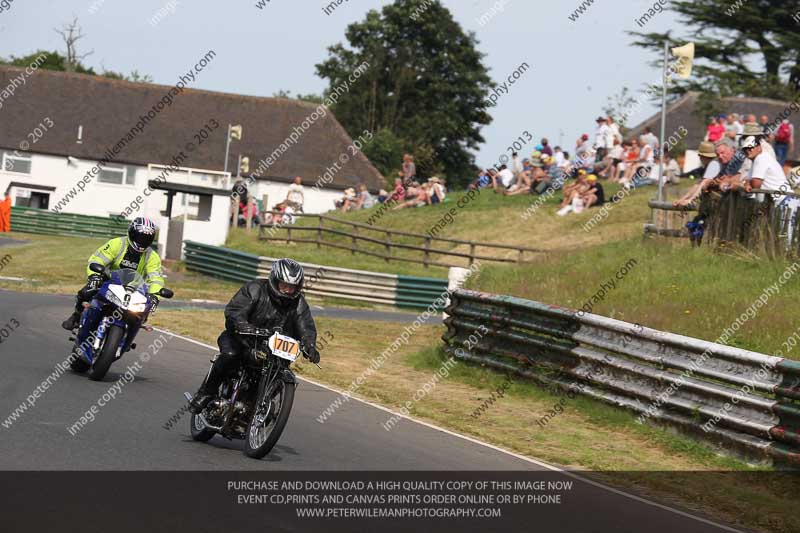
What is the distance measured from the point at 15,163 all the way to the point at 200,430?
59.7m

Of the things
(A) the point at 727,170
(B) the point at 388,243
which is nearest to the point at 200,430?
(A) the point at 727,170

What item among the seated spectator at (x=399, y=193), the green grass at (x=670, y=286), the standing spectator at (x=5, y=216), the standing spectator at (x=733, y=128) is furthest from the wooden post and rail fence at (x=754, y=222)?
the standing spectator at (x=5, y=216)

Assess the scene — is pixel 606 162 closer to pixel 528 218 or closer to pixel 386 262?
pixel 528 218

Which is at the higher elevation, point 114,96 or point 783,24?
point 783,24

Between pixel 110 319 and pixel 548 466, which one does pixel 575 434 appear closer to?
pixel 548 466

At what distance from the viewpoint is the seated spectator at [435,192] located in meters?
40.3

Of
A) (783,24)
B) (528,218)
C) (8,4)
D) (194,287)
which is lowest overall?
(194,287)

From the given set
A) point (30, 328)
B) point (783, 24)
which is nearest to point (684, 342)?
point (30, 328)

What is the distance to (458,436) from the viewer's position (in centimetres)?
1227

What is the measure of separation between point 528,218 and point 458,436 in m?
25.5

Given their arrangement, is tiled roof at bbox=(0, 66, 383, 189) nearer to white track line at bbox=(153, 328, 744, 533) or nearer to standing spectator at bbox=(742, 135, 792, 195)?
standing spectator at bbox=(742, 135, 792, 195)

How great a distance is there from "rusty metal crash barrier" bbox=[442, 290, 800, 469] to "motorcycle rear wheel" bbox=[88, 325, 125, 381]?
5.55 m

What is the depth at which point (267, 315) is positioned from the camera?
32.4 feet

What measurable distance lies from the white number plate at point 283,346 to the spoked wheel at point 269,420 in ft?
0.74
